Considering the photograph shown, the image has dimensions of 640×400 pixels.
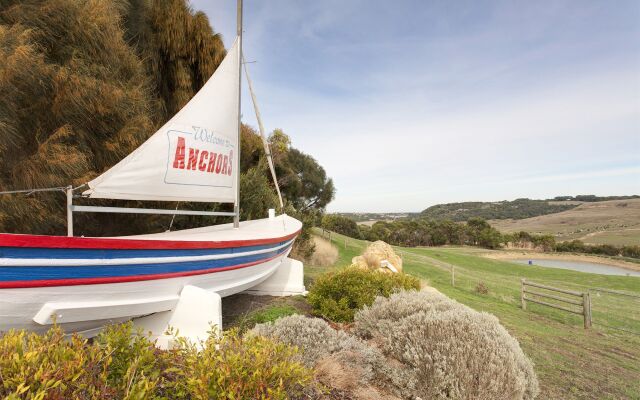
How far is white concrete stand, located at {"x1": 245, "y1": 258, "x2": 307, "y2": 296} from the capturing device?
9008mm

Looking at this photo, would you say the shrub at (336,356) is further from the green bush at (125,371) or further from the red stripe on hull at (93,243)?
the red stripe on hull at (93,243)

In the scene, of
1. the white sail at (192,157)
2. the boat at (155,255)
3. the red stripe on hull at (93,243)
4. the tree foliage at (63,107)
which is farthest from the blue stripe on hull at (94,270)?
the tree foliage at (63,107)

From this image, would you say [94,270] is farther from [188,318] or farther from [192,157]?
[192,157]

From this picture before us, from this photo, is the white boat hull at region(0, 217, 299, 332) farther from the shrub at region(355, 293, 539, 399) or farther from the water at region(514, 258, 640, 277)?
the water at region(514, 258, 640, 277)

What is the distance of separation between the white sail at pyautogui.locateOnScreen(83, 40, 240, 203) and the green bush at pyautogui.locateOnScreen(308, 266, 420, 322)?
10.0ft

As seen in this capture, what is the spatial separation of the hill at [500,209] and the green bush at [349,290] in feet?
395

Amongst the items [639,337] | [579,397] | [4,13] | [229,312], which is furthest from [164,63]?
[639,337]

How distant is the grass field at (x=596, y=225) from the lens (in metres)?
81.0

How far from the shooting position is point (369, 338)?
236 inches

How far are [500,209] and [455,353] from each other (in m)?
174

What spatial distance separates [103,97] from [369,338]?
7.96 metres

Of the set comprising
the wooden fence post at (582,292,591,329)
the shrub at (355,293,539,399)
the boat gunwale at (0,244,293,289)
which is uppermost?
the boat gunwale at (0,244,293,289)

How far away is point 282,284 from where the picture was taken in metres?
9.08

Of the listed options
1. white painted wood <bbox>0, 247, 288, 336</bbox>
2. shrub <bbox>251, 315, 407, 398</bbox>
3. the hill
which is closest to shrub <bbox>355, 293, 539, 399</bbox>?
shrub <bbox>251, 315, 407, 398</bbox>
